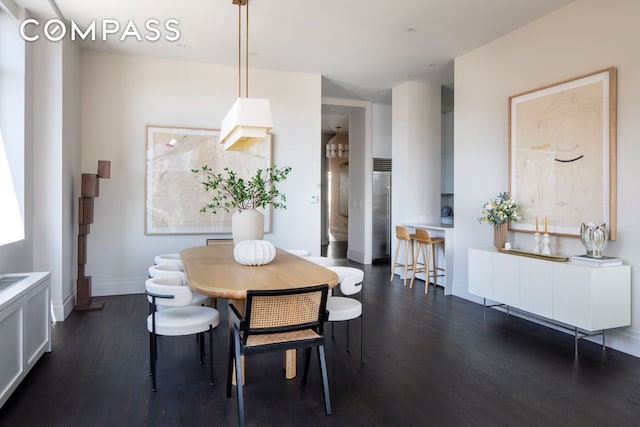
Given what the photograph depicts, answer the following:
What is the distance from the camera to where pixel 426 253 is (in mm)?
5906

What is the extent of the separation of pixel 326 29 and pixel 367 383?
3.57 metres

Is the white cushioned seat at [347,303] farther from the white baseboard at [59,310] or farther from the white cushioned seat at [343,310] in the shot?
the white baseboard at [59,310]

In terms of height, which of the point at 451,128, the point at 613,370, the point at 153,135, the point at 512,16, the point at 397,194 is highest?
the point at 512,16

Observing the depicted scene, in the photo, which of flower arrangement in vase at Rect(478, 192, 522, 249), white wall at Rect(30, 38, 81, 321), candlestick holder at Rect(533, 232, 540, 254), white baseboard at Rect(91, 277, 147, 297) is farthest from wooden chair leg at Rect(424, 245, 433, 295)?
white wall at Rect(30, 38, 81, 321)

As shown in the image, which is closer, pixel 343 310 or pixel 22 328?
pixel 22 328

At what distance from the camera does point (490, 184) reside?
15.6ft

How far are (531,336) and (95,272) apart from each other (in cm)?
499

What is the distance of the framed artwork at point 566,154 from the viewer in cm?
345

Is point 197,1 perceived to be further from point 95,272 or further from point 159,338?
point 95,272

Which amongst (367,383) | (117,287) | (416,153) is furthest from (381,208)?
(367,383)

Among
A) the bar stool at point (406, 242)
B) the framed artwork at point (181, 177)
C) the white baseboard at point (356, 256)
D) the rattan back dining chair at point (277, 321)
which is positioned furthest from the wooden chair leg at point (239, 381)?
the white baseboard at point (356, 256)

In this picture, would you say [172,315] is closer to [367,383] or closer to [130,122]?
[367,383]

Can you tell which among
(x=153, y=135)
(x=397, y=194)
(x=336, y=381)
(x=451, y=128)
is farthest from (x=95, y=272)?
(x=451, y=128)

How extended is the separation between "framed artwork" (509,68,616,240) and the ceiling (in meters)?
0.87
